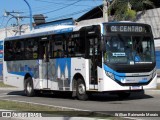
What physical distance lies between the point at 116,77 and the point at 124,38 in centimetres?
166

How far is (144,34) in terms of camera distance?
1909 cm

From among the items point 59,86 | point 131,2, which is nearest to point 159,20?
point 131,2

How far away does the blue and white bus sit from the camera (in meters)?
18.1

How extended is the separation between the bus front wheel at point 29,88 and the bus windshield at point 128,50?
706 cm

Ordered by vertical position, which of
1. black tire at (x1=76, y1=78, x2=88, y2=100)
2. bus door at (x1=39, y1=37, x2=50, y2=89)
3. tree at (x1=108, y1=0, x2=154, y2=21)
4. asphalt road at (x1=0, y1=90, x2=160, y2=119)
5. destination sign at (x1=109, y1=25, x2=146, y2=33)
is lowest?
asphalt road at (x1=0, y1=90, x2=160, y2=119)

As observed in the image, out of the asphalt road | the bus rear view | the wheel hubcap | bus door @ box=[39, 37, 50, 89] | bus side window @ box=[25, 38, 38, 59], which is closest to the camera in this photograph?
the asphalt road

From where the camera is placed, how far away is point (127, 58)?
18.3 metres

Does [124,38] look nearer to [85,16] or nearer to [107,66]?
[107,66]

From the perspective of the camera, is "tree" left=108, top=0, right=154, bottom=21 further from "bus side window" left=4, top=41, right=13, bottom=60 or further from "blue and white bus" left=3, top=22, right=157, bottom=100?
"blue and white bus" left=3, top=22, right=157, bottom=100

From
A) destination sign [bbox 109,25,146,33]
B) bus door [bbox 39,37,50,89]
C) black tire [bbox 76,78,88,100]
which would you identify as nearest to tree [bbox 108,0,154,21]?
bus door [bbox 39,37,50,89]

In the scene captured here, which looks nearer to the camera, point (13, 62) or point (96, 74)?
point (96, 74)

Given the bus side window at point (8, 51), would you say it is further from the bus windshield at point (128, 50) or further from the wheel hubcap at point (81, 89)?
the bus windshield at point (128, 50)

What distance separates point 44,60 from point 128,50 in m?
5.46

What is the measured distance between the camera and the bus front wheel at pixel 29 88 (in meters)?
24.0
